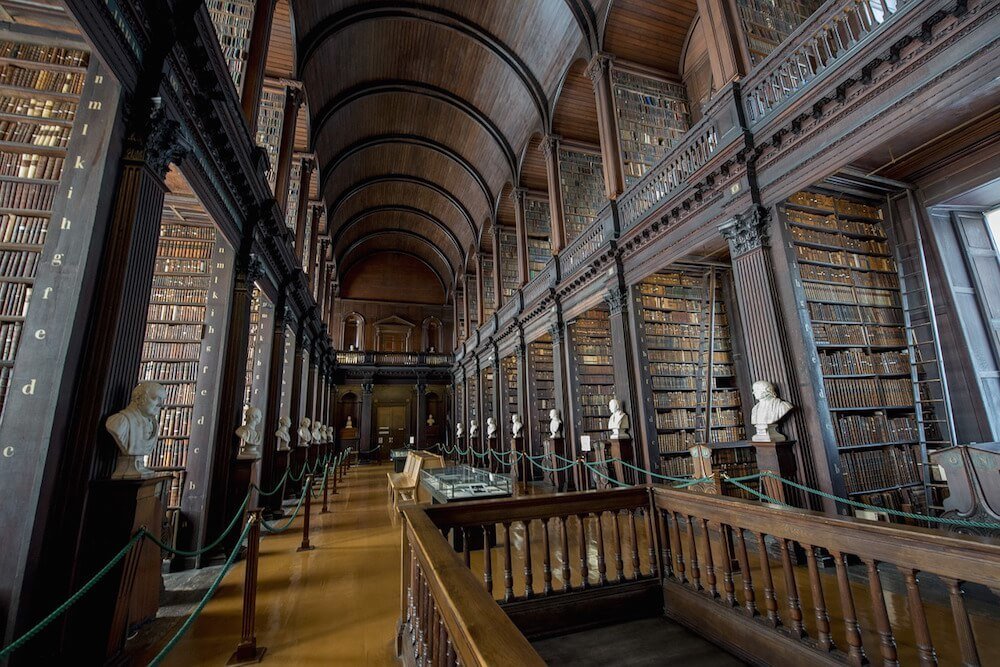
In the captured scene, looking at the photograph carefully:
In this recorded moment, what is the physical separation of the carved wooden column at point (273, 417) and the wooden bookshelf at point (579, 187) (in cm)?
505

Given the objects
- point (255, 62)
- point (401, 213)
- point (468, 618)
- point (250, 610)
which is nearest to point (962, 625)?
point (468, 618)

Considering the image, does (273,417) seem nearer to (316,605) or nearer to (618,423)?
(316,605)

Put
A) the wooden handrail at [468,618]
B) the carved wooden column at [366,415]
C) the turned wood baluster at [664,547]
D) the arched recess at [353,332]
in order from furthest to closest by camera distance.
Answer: the arched recess at [353,332] < the carved wooden column at [366,415] < the turned wood baluster at [664,547] < the wooden handrail at [468,618]

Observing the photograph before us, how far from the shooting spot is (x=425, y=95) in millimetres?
9891

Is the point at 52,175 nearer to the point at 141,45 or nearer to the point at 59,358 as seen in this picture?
the point at 141,45

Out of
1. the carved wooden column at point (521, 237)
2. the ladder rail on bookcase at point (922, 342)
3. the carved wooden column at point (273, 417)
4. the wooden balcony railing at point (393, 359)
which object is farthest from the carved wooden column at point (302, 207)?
the wooden balcony railing at point (393, 359)

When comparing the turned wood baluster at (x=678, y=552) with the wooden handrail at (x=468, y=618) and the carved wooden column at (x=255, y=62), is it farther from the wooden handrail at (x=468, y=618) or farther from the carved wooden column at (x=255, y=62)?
the carved wooden column at (x=255, y=62)

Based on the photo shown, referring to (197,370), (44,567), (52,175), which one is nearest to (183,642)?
(44,567)

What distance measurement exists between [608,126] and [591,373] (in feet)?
12.8

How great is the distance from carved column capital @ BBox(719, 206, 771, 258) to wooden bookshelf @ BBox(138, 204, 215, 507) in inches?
203

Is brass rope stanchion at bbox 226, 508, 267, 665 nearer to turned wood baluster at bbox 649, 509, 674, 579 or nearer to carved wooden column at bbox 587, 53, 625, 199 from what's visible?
turned wood baluster at bbox 649, 509, 674, 579

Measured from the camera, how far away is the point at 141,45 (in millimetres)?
2543

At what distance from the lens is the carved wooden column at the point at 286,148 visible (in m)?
5.91

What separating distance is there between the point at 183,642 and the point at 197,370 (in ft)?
8.66
